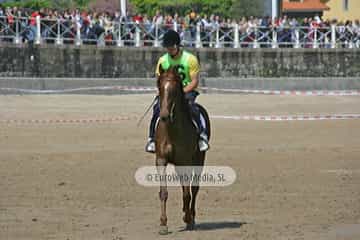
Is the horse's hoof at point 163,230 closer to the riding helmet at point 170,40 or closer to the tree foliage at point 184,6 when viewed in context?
the riding helmet at point 170,40

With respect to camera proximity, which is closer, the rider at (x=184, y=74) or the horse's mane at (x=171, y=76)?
the horse's mane at (x=171, y=76)

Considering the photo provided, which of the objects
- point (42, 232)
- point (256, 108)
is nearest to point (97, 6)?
point (256, 108)

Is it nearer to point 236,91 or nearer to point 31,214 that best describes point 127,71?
point 236,91

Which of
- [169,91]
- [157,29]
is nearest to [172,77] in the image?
[169,91]

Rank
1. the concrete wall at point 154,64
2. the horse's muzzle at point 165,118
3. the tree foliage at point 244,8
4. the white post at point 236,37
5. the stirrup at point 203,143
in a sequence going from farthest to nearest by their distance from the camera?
the tree foliage at point 244,8 < the white post at point 236,37 < the concrete wall at point 154,64 < the stirrup at point 203,143 < the horse's muzzle at point 165,118

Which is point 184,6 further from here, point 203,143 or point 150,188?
point 203,143

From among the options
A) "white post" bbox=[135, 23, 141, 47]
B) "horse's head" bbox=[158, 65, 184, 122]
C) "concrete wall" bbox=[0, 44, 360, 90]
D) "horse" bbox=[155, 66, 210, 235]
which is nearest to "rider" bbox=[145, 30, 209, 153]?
"horse" bbox=[155, 66, 210, 235]

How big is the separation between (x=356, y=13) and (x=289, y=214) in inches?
3113

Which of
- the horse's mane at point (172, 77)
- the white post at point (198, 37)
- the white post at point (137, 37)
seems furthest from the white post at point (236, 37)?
the horse's mane at point (172, 77)

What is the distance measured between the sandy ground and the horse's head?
1.28 m

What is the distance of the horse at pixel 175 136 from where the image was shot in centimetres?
1156

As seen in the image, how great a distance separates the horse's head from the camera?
11508mm

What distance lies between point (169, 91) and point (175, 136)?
0.62 m

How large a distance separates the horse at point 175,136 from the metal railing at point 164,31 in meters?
20.7
